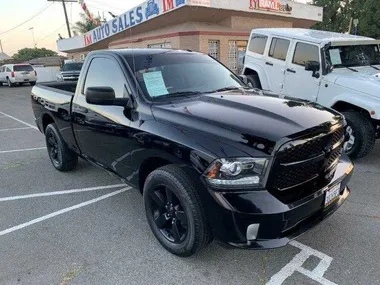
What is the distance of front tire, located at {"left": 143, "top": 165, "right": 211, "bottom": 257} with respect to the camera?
2635 mm

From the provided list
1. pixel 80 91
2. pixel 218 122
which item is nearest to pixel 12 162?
pixel 80 91

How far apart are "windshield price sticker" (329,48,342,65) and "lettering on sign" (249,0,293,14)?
13.0 metres

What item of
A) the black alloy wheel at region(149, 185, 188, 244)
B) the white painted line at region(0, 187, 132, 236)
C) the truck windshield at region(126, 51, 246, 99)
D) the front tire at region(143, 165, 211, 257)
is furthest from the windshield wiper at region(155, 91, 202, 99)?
the white painted line at region(0, 187, 132, 236)

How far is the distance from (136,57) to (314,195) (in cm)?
233

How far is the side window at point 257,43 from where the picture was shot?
A: 736 centimetres

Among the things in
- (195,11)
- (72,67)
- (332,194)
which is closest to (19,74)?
(72,67)

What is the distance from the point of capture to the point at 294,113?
281cm

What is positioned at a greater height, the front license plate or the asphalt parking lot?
the front license plate

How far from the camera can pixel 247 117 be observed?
2.72 m

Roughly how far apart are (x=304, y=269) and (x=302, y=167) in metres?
0.91

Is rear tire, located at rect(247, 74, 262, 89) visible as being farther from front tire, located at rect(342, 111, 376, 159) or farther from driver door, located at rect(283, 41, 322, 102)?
front tire, located at rect(342, 111, 376, 159)

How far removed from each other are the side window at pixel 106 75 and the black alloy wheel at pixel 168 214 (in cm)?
113

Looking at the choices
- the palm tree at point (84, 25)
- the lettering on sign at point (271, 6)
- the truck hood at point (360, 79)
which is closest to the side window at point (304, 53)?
the truck hood at point (360, 79)

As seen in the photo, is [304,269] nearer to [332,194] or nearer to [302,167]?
[332,194]
